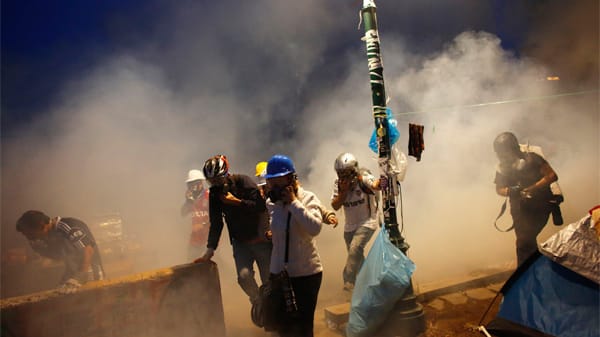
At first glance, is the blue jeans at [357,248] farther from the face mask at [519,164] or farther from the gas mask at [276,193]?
the gas mask at [276,193]

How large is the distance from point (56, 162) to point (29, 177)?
0.74m

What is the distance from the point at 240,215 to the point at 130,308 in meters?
1.28

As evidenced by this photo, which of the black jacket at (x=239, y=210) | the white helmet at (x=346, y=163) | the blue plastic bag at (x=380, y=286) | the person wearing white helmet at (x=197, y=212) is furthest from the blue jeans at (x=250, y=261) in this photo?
the person wearing white helmet at (x=197, y=212)

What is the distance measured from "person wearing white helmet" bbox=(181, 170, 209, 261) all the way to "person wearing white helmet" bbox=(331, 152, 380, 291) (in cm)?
266

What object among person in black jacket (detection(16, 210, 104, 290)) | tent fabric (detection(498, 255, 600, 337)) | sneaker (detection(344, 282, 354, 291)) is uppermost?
person in black jacket (detection(16, 210, 104, 290))

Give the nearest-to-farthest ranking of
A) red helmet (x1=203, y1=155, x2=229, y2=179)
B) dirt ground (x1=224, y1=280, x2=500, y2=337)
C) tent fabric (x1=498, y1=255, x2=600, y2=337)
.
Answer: tent fabric (x1=498, y1=255, x2=600, y2=337)
red helmet (x1=203, y1=155, x2=229, y2=179)
dirt ground (x1=224, y1=280, x2=500, y2=337)

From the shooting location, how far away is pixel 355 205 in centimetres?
470

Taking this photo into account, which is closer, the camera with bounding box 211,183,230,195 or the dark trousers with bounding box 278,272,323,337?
the dark trousers with bounding box 278,272,323,337

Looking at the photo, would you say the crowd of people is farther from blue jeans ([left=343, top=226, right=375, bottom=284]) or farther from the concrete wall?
the concrete wall

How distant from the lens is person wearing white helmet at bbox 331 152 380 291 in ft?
15.0

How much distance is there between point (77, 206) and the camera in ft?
32.7

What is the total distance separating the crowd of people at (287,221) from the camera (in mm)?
2588

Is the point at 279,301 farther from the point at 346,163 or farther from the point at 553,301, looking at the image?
the point at 346,163

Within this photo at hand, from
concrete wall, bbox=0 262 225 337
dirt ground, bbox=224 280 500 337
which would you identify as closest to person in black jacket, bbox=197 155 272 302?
concrete wall, bbox=0 262 225 337
